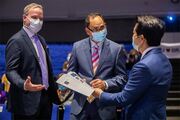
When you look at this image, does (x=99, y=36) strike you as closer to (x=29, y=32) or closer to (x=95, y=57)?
(x=95, y=57)

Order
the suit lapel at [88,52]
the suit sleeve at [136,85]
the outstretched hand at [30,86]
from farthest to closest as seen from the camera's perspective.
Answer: the suit lapel at [88,52] → the outstretched hand at [30,86] → the suit sleeve at [136,85]

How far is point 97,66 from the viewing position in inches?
99.3

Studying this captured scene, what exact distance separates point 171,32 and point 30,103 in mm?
7002

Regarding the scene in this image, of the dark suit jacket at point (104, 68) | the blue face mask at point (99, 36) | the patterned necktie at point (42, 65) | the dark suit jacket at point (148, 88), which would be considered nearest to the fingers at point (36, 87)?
the patterned necktie at point (42, 65)

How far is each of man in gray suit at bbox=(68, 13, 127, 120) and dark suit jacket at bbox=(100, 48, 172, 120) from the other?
1.65ft

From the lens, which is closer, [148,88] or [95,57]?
[148,88]

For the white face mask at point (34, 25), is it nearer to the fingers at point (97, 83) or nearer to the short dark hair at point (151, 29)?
the fingers at point (97, 83)

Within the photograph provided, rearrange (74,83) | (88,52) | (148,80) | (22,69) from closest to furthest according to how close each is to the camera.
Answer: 1. (148,80)
2. (74,83)
3. (22,69)
4. (88,52)

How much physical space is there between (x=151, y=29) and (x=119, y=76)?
67cm

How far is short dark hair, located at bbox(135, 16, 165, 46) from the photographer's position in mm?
1898

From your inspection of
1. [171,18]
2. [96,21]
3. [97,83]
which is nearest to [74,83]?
[97,83]

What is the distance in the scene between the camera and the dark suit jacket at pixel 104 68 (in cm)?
249

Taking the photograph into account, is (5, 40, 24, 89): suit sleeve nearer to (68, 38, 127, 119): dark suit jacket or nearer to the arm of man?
the arm of man

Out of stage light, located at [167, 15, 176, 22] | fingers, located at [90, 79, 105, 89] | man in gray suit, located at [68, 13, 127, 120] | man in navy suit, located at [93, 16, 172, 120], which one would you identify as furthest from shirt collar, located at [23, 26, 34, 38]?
stage light, located at [167, 15, 176, 22]
